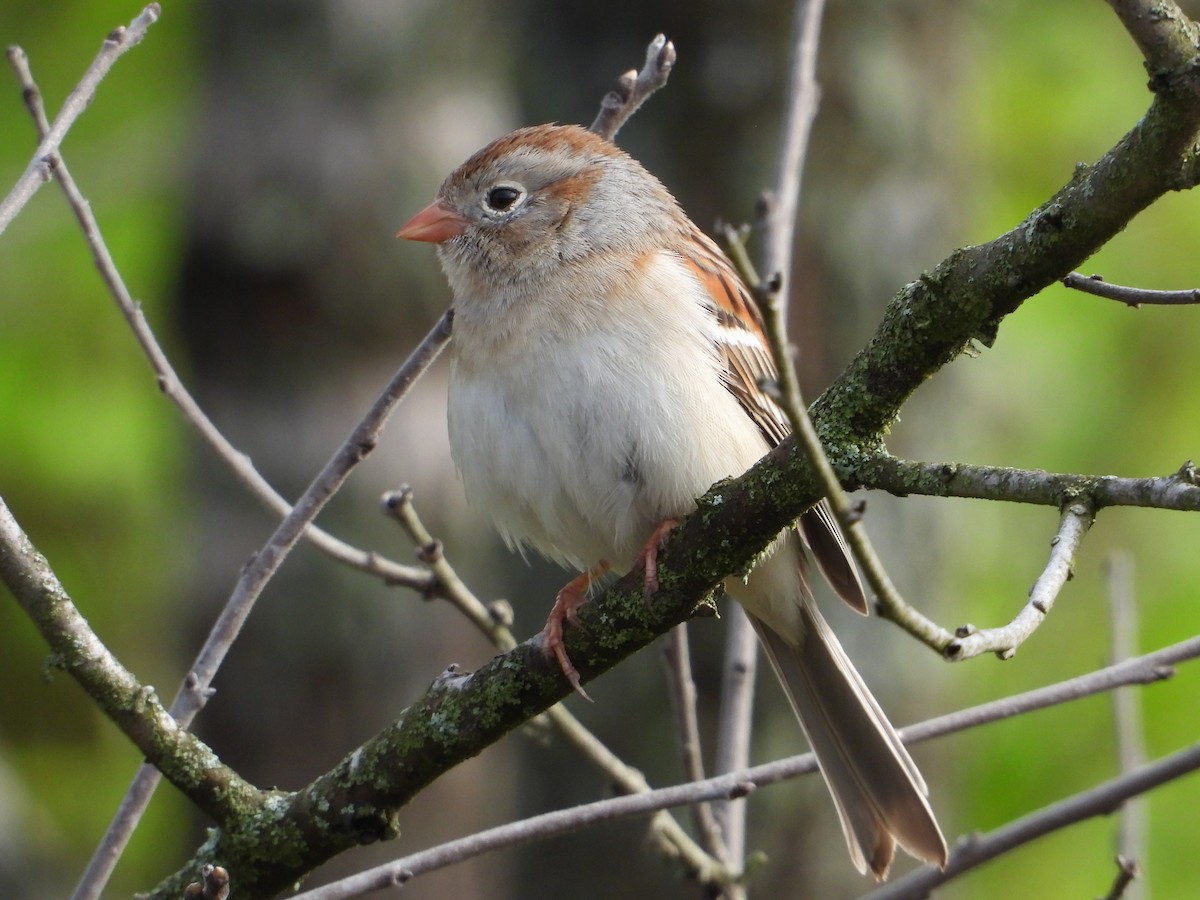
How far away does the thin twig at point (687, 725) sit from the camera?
10.3 feet

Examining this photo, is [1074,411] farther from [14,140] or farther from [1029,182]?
[14,140]

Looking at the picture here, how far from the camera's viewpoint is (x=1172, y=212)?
23.5ft

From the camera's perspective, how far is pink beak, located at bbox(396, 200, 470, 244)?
3844 mm

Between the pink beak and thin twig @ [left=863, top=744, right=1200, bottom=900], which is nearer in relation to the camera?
thin twig @ [left=863, top=744, right=1200, bottom=900]

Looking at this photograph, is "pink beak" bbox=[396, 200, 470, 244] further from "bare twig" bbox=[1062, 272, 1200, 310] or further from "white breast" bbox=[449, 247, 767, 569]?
"bare twig" bbox=[1062, 272, 1200, 310]

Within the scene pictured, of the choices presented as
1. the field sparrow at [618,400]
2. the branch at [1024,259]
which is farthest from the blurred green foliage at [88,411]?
the branch at [1024,259]

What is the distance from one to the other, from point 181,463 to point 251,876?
3.54 m

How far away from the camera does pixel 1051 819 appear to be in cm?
234

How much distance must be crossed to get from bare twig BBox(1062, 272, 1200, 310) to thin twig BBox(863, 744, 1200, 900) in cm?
78

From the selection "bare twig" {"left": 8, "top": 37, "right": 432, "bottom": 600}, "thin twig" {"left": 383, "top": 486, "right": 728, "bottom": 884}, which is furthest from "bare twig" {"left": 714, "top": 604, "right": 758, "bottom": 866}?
"bare twig" {"left": 8, "top": 37, "right": 432, "bottom": 600}

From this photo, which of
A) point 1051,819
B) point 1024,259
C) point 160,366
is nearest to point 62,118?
point 160,366

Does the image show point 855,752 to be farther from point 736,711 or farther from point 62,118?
point 62,118

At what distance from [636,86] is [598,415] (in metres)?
0.76

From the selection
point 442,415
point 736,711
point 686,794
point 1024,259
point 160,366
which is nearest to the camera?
point 1024,259
